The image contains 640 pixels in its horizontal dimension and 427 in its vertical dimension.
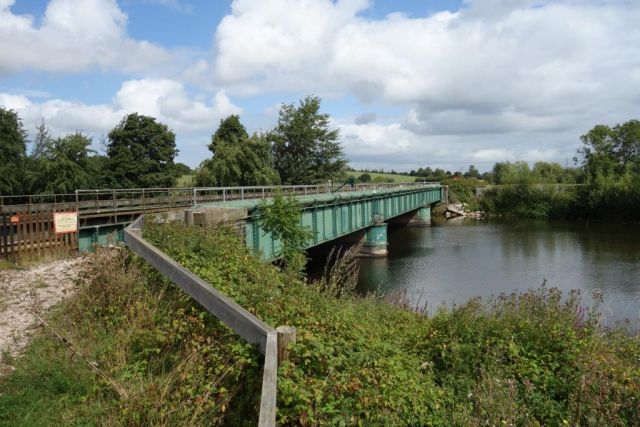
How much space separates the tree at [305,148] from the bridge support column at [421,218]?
10862 mm

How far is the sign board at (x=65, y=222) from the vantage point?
13398 millimetres

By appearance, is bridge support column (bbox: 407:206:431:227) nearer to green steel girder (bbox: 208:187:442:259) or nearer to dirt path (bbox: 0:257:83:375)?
green steel girder (bbox: 208:187:442:259)

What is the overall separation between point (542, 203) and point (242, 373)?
67022 millimetres

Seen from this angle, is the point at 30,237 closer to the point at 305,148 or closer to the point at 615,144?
the point at 305,148

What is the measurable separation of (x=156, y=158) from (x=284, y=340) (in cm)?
4731

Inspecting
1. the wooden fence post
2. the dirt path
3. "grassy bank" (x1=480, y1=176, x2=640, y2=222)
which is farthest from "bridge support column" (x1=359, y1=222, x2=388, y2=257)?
"grassy bank" (x1=480, y1=176, x2=640, y2=222)

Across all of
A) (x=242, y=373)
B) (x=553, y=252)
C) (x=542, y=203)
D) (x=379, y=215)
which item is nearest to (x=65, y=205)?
(x=242, y=373)

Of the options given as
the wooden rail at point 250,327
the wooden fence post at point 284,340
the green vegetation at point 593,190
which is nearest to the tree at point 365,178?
the green vegetation at point 593,190

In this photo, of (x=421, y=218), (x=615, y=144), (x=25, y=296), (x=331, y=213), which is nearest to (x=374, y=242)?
(x=331, y=213)

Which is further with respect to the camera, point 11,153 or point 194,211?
point 11,153

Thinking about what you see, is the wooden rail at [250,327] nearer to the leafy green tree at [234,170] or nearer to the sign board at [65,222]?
the sign board at [65,222]

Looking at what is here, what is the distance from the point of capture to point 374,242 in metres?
32.5

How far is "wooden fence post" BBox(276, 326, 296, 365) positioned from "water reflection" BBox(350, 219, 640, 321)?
28.3 feet

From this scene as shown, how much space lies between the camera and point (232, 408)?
4.09 m
